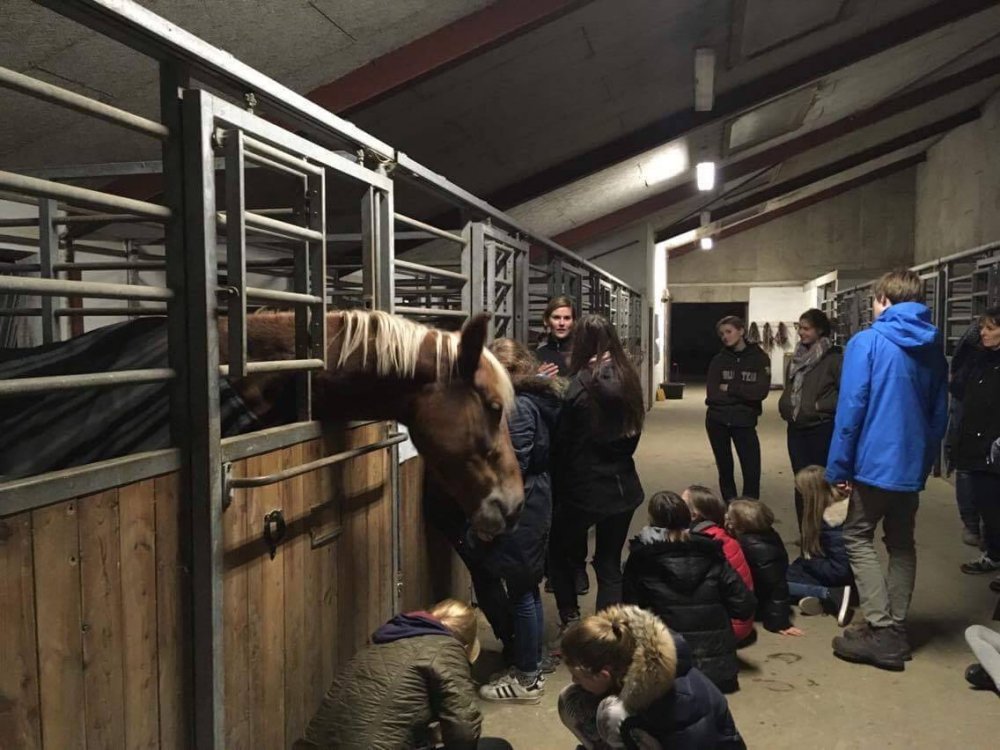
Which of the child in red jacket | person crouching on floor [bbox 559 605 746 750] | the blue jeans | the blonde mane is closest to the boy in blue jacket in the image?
the child in red jacket

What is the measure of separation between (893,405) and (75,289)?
112 inches

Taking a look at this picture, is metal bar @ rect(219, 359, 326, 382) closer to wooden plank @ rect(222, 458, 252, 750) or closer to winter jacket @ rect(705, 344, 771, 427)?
wooden plank @ rect(222, 458, 252, 750)

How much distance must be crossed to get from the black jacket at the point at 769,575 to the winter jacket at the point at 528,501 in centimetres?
112

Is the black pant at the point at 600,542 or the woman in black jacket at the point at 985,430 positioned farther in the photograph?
the woman in black jacket at the point at 985,430

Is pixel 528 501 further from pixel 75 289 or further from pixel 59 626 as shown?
pixel 75 289

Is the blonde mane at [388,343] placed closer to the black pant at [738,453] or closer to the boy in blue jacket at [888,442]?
the boy in blue jacket at [888,442]

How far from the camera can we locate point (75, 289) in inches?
47.6

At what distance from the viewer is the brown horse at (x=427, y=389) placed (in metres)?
2.01

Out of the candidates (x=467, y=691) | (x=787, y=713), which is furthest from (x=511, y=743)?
(x=787, y=713)

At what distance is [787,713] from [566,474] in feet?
3.90

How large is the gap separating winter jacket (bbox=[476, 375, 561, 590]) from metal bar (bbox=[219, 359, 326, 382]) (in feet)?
3.08

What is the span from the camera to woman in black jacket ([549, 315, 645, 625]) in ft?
9.75

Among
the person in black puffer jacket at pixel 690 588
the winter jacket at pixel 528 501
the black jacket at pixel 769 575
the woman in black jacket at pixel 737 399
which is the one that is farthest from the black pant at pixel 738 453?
the winter jacket at pixel 528 501

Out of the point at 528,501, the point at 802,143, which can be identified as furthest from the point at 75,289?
the point at 802,143
